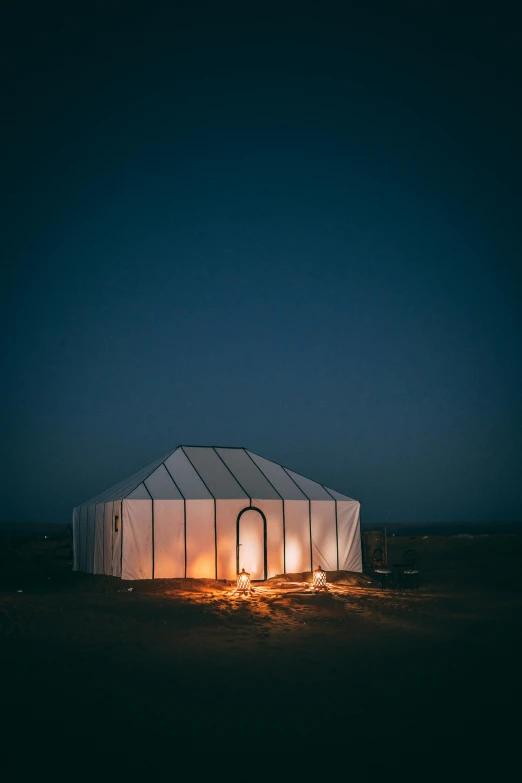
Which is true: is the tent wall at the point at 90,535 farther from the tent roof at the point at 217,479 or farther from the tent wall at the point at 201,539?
the tent wall at the point at 201,539

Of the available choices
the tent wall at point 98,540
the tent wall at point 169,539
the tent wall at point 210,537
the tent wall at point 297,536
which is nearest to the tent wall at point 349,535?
the tent wall at point 210,537

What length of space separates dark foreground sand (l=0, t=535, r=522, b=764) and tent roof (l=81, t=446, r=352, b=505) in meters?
4.14

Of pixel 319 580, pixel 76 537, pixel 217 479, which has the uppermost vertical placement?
pixel 217 479

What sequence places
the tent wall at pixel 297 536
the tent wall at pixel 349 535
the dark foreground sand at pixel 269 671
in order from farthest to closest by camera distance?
the tent wall at pixel 349 535
the tent wall at pixel 297 536
the dark foreground sand at pixel 269 671

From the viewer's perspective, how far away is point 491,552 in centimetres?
3088

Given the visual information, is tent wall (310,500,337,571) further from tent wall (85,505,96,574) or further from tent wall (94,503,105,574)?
tent wall (85,505,96,574)

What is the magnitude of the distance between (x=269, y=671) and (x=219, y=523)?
10.3 m

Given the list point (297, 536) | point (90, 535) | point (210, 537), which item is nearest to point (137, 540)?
point (210, 537)

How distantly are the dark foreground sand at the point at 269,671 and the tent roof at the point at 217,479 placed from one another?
4.14 m

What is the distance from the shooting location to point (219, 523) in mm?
17484

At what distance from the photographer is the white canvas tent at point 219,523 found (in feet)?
55.5

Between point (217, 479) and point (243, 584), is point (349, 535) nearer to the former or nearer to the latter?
point (217, 479)

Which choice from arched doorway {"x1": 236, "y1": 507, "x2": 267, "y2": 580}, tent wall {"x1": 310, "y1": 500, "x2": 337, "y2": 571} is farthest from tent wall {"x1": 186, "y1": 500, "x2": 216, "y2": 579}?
tent wall {"x1": 310, "y1": 500, "x2": 337, "y2": 571}

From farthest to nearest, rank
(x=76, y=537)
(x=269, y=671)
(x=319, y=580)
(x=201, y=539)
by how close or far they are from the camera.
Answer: (x=76, y=537)
(x=201, y=539)
(x=319, y=580)
(x=269, y=671)
